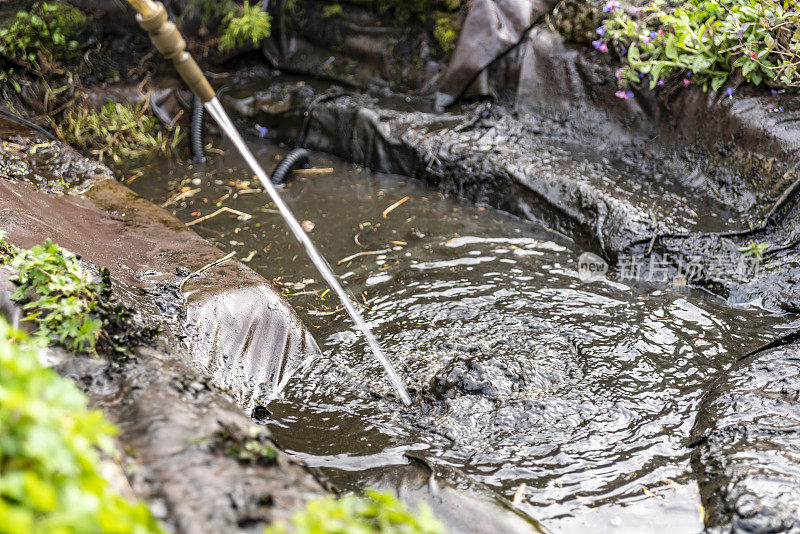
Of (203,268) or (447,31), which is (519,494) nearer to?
(203,268)

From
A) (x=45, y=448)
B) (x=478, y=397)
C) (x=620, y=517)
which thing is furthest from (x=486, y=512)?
(x=45, y=448)

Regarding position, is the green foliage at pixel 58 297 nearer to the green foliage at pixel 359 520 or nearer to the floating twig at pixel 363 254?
the green foliage at pixel 359 520

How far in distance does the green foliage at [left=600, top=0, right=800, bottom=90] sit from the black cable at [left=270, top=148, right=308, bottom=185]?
327 cm

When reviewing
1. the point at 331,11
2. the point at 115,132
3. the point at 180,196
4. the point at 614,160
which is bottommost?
the point at 180,196

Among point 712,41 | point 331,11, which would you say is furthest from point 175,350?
point 331,11

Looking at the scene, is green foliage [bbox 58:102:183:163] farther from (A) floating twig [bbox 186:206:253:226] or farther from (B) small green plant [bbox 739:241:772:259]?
(B) small green plant [bbox 739:241:772:259]

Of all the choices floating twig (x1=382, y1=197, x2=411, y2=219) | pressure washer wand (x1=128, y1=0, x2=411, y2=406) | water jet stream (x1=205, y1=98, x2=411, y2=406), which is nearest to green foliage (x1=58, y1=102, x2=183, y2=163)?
water jet stream (x1=205, y1=98, x2=411, y2=406)

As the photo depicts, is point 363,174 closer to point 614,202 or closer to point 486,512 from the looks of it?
point 614,202

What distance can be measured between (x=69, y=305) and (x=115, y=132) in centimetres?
507

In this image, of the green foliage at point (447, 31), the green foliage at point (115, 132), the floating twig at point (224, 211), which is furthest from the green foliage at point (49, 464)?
the green foliage at point (447, 31)

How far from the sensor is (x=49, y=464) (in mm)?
1208

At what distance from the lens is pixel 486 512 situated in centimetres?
226

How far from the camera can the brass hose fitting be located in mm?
3180

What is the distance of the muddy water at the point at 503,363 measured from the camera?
2.70 meters
